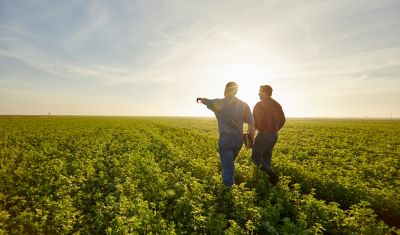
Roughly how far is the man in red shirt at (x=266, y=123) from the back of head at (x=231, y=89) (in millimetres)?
1392

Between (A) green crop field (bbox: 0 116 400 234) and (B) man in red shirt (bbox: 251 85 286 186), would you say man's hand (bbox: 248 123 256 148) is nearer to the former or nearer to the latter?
(B) man in red shirt (bbox: 251 85 286 186)

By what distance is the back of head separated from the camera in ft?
22.8

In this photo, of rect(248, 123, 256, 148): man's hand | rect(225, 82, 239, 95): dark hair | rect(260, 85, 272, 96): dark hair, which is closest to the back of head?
rect(225, 82, 239, 95): dark hair

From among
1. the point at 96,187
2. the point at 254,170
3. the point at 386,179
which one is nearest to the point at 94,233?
the point at 96,187

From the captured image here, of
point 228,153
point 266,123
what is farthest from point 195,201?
point 266,123

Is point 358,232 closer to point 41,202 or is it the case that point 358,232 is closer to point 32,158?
point 41,202

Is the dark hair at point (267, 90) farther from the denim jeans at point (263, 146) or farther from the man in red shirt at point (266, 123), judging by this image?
the denim jeans at point (263, 146)

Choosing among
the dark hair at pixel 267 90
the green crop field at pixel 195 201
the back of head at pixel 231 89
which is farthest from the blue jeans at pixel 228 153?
the dark hair at pixel 267 90

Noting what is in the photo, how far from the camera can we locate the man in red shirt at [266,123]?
8.11m

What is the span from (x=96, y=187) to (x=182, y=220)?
143 inches

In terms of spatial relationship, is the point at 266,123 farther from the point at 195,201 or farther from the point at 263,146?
the point at 195,201

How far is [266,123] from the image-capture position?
26.6ft

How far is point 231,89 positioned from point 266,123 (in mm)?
1657

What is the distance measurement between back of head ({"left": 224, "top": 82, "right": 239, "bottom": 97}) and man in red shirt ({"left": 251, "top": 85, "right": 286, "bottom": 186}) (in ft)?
4.57
